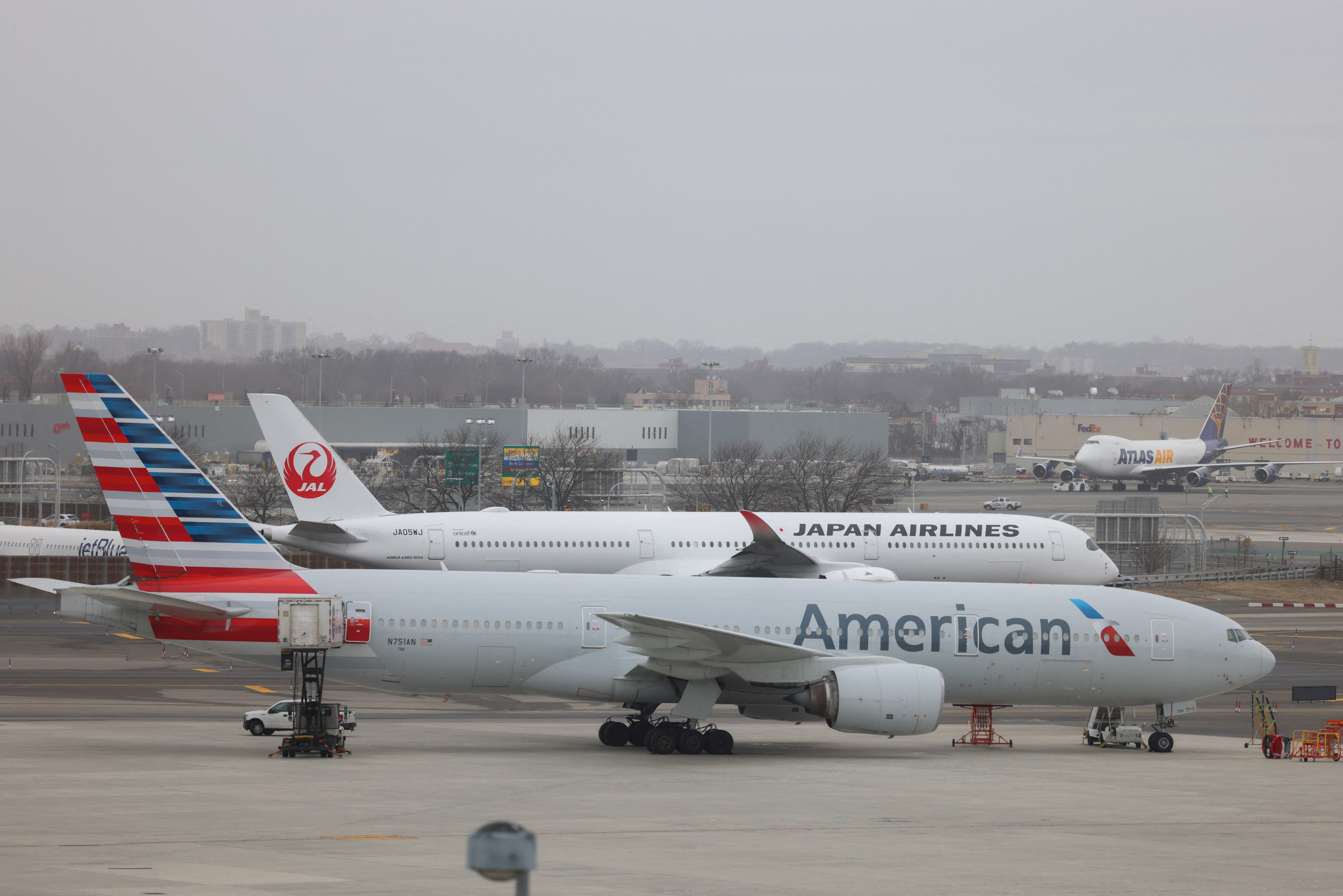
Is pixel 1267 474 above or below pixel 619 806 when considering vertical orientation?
above

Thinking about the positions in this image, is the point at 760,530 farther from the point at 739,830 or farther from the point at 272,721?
the point at 739,830

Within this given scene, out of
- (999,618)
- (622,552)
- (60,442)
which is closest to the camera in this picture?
(999,618)

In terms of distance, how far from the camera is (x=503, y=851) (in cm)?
681

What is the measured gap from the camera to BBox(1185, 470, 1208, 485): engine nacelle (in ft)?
413

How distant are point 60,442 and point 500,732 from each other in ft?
358

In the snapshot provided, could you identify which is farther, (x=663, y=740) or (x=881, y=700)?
(x=663, y=740)

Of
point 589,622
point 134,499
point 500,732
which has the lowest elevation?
point 500,732

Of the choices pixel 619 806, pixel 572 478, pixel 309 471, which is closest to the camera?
pixel 619 806

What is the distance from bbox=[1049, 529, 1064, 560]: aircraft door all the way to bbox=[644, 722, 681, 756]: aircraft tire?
21.4 meters

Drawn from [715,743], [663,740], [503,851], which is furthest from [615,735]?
[503,851]

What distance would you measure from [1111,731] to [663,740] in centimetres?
998

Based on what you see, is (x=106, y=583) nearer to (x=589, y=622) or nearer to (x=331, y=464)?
(x=331, y=464)

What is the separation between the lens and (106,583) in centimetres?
5456

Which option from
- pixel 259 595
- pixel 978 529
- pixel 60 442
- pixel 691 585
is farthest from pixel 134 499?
pixel 60 442
